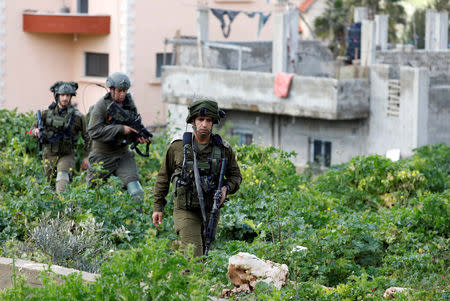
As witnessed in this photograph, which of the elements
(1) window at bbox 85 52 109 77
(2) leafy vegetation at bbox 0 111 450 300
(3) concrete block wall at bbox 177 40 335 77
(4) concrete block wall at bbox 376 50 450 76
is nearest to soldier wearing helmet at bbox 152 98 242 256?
(2) leafy vegetation at bbox 0 111 450 300

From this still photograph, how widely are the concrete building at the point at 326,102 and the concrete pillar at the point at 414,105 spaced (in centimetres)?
3

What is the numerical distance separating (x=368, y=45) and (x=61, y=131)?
46.3 feet

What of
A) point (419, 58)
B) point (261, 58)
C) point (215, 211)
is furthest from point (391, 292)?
point (419, 58)

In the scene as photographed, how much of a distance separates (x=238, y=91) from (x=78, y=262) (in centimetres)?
1691

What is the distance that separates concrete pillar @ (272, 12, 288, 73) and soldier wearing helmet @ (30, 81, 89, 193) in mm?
14042

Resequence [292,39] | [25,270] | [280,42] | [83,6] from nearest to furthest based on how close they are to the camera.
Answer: [25,270]
[280,42]
[292,39]
[83,6]

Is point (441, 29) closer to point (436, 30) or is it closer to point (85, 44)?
point (436, 30)

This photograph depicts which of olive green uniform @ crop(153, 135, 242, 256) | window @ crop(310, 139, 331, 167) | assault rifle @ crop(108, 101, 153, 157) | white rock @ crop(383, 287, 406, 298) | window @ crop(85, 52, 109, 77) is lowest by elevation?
window @ crop(310, 139, 331, 167)

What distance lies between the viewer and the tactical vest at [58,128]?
10.5 meters

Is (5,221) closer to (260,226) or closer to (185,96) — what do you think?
(260,226)

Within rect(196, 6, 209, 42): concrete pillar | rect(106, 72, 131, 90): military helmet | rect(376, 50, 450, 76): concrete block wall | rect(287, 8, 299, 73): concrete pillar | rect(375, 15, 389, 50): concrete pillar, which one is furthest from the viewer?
rect(375, 15, 389, 50): concrete pillar

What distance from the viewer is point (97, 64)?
3334cm

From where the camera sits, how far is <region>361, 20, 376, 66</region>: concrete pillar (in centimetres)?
2302

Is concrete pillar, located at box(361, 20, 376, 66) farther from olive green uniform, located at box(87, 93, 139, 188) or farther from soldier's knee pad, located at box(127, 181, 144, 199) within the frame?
soldier's knee pad, located at box(127, 181, 144, 199)
